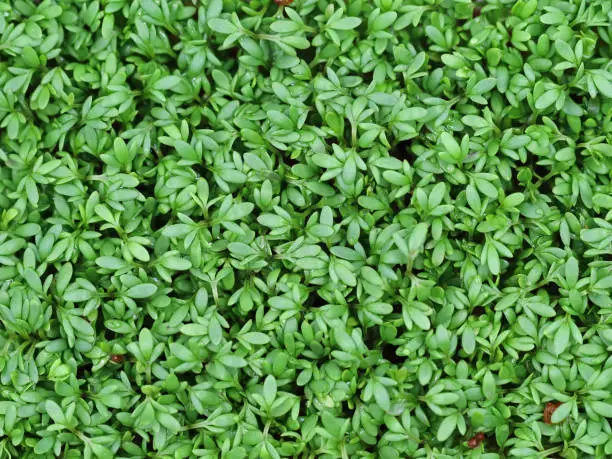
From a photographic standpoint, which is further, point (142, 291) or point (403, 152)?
point (403, 152)

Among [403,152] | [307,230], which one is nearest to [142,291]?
[307,230]

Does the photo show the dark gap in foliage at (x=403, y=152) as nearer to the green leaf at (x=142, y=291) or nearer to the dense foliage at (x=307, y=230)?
the dense foliage at (x=307, y=230)

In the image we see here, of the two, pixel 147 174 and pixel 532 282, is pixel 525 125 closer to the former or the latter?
pixel 532 282

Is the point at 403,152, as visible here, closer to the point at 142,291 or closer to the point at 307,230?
the point at 307,230

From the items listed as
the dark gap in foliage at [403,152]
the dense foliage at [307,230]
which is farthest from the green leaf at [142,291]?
the dark gap in foliage at [403,152]

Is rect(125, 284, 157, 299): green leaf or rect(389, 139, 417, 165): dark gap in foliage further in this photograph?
rect(389, 139, 417, 165): dark gap in foliage

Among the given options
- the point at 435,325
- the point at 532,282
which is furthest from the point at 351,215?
the point at 532,282

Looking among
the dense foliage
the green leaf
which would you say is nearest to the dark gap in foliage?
the dense foliage

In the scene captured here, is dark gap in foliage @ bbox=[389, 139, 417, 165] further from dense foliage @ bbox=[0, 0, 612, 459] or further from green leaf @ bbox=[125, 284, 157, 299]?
green leaf @ bbox=[125, 284, 157, 299]

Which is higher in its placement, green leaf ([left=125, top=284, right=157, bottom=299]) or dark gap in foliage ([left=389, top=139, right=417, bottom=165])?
dark gap in foliage ([left=389, top=139, right=417, bottom=165])
